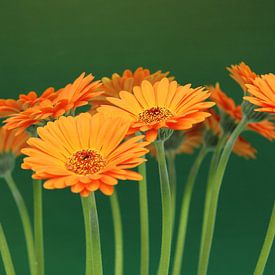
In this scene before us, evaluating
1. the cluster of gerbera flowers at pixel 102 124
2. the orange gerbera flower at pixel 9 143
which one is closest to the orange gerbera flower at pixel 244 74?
the cluster of gerbera flowers at pixel 102 124

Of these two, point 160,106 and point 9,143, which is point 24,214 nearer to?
point 9,143

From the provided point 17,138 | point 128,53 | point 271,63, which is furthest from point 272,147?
point 17,138

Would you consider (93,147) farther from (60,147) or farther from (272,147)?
(272,147)

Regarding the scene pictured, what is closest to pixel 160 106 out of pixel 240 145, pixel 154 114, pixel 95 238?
pixel 154 114

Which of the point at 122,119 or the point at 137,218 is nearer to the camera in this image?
the point at 122,119

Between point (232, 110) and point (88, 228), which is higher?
point (232, 110)

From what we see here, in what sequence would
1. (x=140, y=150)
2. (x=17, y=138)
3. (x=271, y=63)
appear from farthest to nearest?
1. (x=271, y=63)
2. (x=17, y=138)
3. (x=140, y=150)

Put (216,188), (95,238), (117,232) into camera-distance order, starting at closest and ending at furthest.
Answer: (95,238) → (216,188) → (117,232)

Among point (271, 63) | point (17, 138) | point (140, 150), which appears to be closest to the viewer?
point (140, 150)
